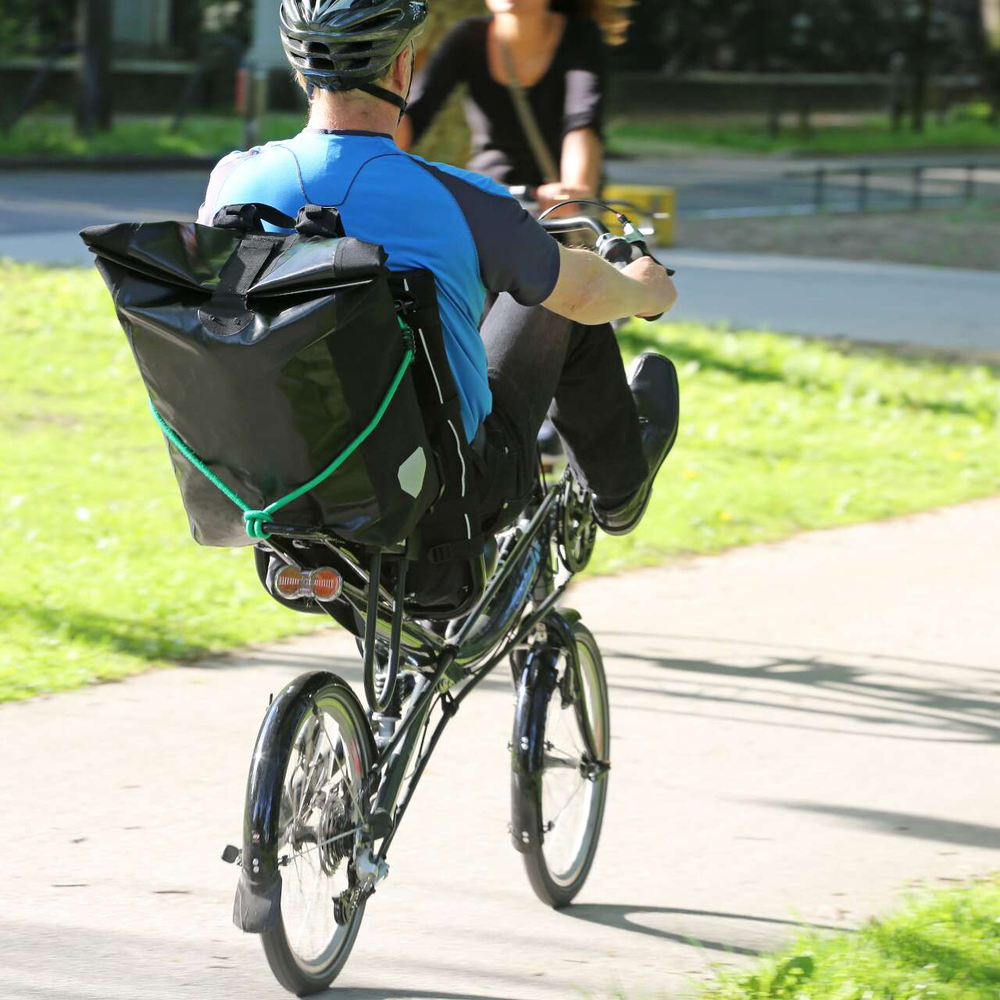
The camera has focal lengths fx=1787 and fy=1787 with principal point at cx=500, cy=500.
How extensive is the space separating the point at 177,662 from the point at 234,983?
207cm

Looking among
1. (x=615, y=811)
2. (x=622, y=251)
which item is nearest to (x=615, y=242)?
(x=622, y=251)

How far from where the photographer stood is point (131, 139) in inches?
1000

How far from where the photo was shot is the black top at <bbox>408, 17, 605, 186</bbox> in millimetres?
5527

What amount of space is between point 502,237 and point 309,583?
662 millimetres

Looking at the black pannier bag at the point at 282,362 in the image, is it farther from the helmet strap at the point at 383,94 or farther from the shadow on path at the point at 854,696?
the shadow on path at the point at 854,696

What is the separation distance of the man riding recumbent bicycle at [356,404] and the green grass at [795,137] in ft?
97.6

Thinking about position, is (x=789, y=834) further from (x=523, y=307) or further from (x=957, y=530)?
Result: (x=957, y=530)

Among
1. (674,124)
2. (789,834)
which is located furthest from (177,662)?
(674,124)

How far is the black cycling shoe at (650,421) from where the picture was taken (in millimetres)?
3914

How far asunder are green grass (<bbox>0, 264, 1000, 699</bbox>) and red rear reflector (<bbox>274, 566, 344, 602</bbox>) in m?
2.09

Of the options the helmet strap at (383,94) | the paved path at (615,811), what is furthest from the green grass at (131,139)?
the helmet strap at (383,94)

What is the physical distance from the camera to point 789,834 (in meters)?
4.16

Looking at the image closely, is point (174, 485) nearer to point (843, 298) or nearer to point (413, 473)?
point (413, 473)

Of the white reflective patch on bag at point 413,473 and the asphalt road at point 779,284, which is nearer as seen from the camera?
the white reflective patch on bag at point 413,473
